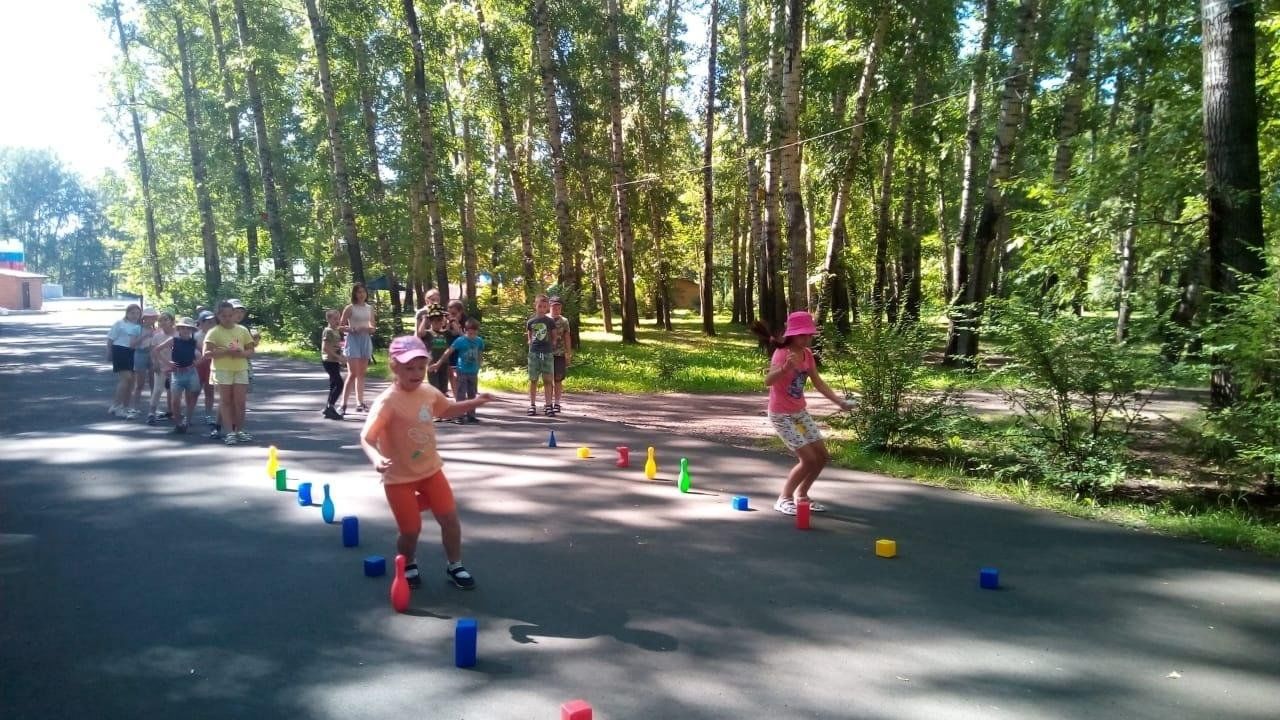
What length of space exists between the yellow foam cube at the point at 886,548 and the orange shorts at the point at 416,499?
3.21 meters

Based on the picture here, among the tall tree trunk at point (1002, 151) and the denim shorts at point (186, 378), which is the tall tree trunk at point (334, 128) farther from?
the tall tree trunk at point (1002, 151)

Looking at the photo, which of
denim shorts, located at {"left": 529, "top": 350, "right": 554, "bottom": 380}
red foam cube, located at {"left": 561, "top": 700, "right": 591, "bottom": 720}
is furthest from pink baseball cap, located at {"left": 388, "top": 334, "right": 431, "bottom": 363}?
denim shorts, located at {"left": 529, "top": 350, "right": 554, "bottom": 380}

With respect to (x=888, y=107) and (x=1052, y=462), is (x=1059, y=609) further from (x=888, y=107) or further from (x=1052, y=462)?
(x=888, y=107)

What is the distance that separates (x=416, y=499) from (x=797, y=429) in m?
3.42

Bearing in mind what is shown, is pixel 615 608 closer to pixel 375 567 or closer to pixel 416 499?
pixel 416 499

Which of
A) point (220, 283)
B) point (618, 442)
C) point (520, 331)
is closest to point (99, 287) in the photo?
point (220, 283)

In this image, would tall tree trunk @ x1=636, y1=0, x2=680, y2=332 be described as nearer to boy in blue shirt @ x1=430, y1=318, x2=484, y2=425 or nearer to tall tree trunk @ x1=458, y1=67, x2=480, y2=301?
tall tree trunk @ x1=458, y1=67, x2=480, y2=301

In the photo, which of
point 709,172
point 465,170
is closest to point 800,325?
point 709,172

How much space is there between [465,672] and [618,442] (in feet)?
22.1

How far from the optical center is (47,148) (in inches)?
4525

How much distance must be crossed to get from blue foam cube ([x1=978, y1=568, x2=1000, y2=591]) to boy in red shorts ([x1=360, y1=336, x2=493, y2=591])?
347 cm

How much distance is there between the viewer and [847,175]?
19812 millimetres

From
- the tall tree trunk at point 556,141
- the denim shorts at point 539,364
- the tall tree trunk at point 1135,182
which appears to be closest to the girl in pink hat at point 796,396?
the tall tree trunk at point 1135,182

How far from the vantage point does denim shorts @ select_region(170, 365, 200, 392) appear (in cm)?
1055
